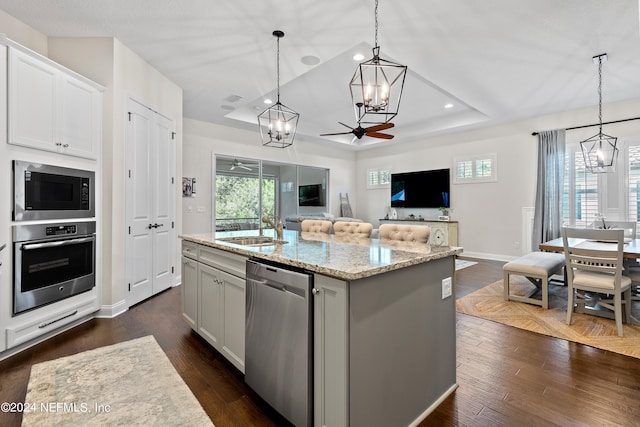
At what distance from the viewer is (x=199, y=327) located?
2.56 metres

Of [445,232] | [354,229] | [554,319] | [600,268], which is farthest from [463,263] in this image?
[354,229]

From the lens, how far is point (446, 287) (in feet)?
6.17

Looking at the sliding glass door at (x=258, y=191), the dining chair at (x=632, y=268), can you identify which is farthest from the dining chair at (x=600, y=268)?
the sliding glass door at (x=258, y=191)

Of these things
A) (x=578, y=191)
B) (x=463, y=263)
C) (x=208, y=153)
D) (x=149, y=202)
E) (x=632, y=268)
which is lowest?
(x=463, y=263)

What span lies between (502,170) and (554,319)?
4098 millimetres

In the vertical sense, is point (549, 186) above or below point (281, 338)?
above

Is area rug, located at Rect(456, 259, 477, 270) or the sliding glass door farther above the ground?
the sliding glass door

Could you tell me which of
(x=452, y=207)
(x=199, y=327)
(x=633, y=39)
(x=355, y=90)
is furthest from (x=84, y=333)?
(x=452, y=207)

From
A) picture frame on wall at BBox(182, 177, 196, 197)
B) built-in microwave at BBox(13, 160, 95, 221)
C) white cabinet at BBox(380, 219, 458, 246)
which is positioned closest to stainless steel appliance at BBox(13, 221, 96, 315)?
built-in microwave at BBox(13, 160, 95, 221)

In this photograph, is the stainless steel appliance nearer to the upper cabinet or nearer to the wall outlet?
the upper cabinet

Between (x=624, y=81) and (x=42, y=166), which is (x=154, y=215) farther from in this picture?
(x=624, y=81)

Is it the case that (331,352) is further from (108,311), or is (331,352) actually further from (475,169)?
(475,169)

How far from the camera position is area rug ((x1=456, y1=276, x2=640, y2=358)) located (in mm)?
2602

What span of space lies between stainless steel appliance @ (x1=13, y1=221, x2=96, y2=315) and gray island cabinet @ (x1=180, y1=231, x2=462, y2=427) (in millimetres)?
1830
